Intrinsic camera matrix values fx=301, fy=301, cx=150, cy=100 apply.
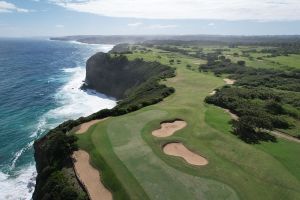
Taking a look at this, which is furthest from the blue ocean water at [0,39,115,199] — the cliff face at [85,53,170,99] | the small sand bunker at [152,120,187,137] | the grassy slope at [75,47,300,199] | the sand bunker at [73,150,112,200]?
the small sand bunker at [152,120,187,137]

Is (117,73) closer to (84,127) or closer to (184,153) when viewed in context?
A: (84,127)

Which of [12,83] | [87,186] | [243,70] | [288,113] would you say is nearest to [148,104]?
[288,113]

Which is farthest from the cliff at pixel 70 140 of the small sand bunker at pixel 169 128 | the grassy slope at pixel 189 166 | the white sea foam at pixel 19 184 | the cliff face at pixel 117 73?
the small sand bunker at pixel 169 128

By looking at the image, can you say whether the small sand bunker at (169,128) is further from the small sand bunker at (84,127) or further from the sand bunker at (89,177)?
the sand bunker at (89,177)

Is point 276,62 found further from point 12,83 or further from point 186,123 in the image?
point 12,83

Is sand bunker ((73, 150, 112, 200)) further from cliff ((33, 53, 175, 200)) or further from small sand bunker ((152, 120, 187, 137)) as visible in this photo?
small sand bunker ((152, 120, 187, 137))

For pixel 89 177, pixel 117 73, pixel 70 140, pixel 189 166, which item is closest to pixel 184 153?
pixel 189 166
